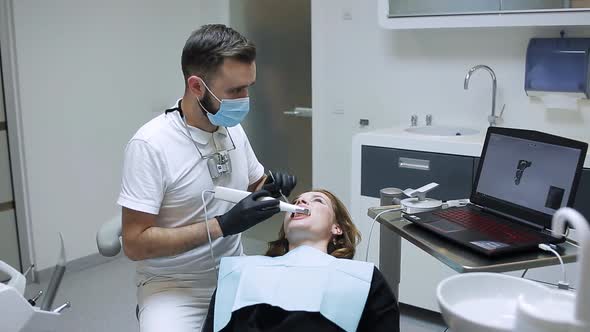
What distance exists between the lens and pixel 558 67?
101 inches

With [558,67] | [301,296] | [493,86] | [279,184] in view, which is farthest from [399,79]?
[301,296]

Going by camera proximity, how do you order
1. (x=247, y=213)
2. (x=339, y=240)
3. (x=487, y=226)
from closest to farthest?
(x=487, y=226), (x=247, y=213), (x=339, y=240)

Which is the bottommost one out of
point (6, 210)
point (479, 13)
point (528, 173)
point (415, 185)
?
point (6, 210)

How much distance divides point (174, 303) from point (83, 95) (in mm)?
2055

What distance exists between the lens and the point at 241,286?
5.16 ft

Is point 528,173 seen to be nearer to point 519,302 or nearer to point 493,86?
point 519,302

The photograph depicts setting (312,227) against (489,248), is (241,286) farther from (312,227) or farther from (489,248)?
(489,248)

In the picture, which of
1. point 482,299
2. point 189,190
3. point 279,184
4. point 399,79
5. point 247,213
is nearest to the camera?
point 482,299

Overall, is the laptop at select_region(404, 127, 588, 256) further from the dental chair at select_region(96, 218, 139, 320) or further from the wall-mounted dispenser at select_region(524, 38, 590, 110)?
the wall-mounted dispenser at select_region(524, 38, 590, 110)

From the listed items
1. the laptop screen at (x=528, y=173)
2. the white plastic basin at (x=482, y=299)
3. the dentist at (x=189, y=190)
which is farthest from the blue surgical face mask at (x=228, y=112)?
the white plastic basin at (x=482, y=299)

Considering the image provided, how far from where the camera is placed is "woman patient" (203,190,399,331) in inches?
58.9

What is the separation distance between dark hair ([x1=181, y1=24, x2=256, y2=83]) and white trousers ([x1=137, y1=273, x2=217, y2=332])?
623mm

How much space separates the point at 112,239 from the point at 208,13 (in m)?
2.56

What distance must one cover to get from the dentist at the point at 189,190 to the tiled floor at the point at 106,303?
122 cm
